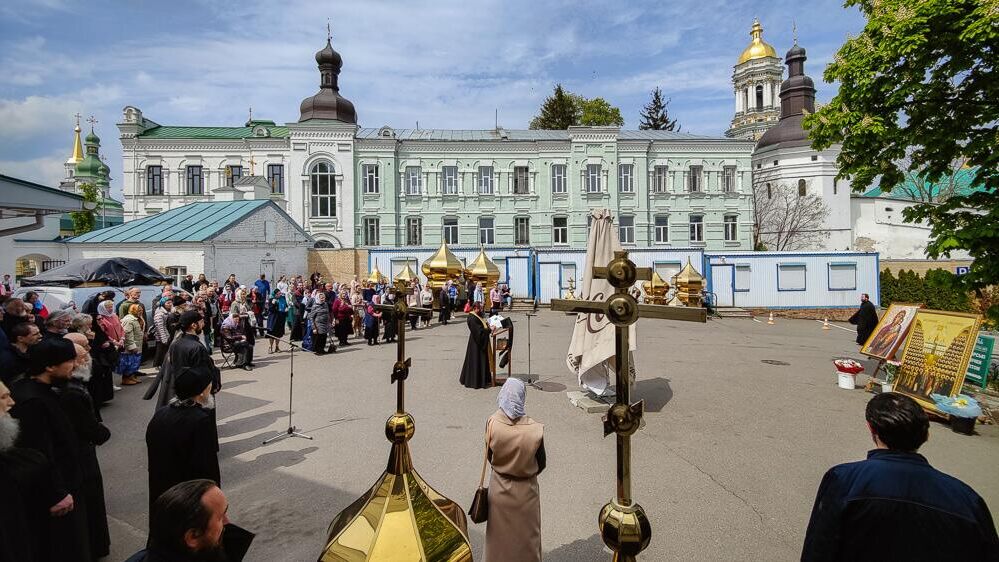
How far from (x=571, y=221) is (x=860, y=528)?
38690 millimetres

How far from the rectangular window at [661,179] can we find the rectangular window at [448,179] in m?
15.8

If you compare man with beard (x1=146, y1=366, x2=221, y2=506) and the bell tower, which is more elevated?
the bell tower

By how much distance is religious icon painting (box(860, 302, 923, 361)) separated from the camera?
10.5 metres

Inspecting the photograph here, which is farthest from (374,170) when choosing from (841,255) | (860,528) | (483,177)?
(860,528)

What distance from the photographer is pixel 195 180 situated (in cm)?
3991

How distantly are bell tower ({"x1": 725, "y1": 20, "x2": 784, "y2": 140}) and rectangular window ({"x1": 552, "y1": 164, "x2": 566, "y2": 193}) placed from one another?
3060 centimetres

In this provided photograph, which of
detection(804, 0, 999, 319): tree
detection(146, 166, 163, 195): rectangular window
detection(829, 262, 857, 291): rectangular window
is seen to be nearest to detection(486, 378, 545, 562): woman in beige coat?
detection(804, 0, 999, 319): tree

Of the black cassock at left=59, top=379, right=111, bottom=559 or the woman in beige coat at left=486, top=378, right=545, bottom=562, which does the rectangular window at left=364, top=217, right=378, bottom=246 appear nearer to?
the black cassock at left=59, top=379, right=111, bottom=559

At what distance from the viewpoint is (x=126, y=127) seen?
38.9m

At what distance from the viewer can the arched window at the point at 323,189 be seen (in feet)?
128

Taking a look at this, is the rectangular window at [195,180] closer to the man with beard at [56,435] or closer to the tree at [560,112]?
the tree at [560,112]

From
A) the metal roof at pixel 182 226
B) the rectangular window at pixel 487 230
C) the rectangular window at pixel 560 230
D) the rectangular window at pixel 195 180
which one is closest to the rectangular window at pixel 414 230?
the rectangular window at pixel 487 230

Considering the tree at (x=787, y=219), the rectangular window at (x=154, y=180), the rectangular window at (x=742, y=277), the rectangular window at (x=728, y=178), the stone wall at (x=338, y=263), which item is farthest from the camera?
the tree at (x=787, y=219)

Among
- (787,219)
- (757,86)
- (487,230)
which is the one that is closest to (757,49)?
(757,86)
